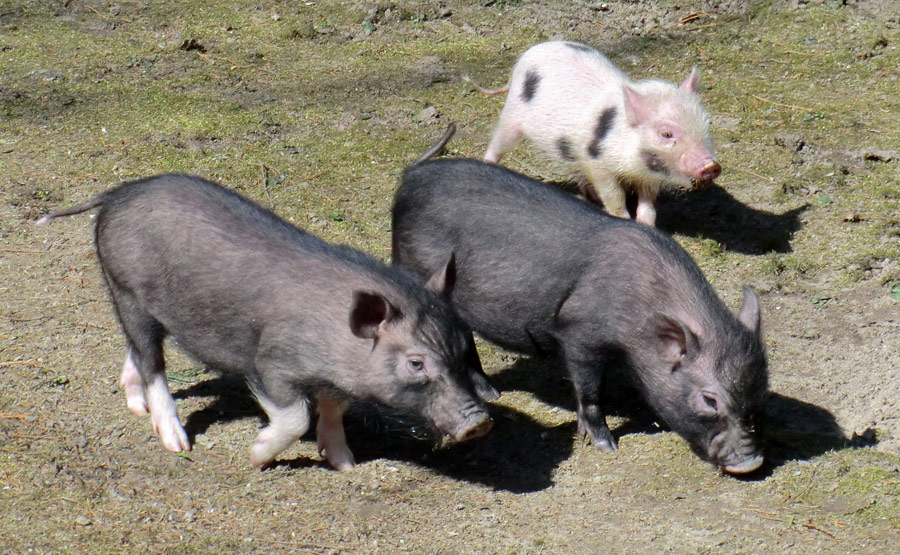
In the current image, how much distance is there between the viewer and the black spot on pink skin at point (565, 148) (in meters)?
7.14

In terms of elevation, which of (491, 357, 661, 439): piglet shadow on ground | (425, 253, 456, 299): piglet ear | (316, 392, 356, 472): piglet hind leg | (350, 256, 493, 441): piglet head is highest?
(425, 253, 456, 299): piglet ear

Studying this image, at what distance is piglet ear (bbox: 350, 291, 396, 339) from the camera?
14.2 ft

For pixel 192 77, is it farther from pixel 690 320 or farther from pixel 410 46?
pixel 690 320

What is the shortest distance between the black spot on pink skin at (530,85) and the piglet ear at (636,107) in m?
0.74

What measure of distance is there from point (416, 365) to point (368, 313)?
30 cm

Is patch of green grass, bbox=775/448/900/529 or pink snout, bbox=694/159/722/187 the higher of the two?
pink snout, bbox=694/159/722/187

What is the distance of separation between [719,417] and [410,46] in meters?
5.52

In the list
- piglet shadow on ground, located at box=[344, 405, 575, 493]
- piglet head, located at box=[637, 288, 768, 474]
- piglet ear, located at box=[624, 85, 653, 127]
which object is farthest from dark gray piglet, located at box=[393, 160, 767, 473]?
piglet ear, located at box=[624, 85, 653, 127]

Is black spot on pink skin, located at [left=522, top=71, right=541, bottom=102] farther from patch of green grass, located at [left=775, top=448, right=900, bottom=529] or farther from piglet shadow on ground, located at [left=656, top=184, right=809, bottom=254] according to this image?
→ patch of green grass, located at [left=775, top=448, right=900, bottom=529]

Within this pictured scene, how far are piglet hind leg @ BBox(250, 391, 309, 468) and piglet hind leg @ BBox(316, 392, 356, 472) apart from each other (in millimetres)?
165

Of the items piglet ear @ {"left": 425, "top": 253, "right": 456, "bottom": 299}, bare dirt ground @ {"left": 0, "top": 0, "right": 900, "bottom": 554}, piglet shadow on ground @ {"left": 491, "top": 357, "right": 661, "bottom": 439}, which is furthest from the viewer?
piglet shadow on ground @ {"left": 491, "top": 357, "right": 661, "bottom": 439}

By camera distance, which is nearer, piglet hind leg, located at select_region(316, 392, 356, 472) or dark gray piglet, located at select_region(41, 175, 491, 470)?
dark gray piglet, located at select_region(41, 175, 491, 470)

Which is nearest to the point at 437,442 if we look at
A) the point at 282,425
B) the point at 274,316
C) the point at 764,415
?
the point at 282,425

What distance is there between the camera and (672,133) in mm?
6730
